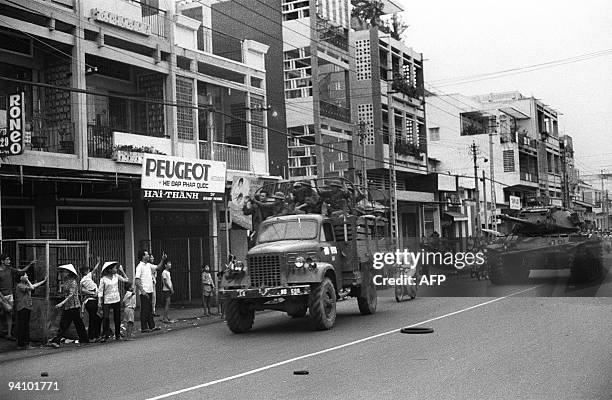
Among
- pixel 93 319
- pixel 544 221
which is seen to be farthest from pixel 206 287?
pixel 544 221

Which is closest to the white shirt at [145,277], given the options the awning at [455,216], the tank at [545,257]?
the tank at [545,257]

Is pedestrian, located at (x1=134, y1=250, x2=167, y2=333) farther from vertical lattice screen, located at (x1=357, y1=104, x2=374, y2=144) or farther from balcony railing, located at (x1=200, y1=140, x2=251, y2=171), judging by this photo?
vertical lattice screen, located at (x1=357, y1=104, x2=374, y2=144)

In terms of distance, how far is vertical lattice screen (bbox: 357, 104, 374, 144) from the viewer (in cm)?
3831

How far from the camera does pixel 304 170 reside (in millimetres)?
33031

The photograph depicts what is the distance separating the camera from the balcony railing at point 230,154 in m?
24.7

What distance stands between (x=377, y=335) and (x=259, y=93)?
624 inches

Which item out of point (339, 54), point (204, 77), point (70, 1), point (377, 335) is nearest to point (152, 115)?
point (204, 77)

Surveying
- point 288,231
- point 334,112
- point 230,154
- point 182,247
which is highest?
point 334,112

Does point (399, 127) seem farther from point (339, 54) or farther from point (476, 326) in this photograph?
point (476, 326)

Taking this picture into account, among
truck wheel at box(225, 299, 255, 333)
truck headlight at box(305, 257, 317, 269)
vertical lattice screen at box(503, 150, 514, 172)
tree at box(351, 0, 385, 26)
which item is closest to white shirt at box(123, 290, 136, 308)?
truck wheel at box(225, 299, 255, 333)

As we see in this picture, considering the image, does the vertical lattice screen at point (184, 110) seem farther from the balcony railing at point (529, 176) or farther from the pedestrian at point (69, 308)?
the balcony railing at point (529, 176)

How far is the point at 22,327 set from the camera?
46.7ft

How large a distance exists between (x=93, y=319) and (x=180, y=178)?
20.7 ft

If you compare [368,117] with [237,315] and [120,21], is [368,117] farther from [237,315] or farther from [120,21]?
[237,315]
